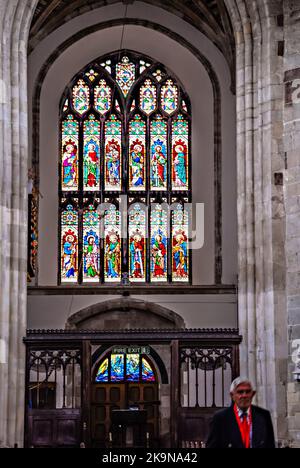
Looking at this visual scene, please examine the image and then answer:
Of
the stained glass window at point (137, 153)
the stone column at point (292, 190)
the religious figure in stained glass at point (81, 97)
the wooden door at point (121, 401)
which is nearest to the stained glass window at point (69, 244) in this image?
the stained glass window at point (137, 153)

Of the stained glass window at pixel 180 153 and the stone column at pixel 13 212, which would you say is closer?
the stone column at pixel 13 212

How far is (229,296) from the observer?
21203mm

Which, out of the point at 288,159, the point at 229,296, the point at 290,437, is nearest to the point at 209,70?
the point at 229,296

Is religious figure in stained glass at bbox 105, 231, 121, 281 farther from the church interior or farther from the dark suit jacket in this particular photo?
the dark suit jacket

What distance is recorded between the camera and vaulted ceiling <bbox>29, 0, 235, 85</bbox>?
2189 centimetres

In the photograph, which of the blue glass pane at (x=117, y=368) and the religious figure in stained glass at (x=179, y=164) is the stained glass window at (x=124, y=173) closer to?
the religious figure in stained glass at (x=179, y=164)

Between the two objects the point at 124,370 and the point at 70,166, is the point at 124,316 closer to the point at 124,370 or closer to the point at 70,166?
the point at 124,370

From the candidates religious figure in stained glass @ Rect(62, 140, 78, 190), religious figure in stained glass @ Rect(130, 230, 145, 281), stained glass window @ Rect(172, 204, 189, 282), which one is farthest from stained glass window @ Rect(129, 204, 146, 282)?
religious figure in stained glass @ Rect(62, 140, 78, 190)

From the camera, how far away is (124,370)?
2127 cm

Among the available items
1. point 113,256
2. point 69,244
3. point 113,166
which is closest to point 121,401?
point 113,256

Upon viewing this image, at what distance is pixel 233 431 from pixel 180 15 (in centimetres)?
1698

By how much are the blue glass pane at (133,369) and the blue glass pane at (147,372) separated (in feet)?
0.37

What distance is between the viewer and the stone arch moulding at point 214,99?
21.8m
